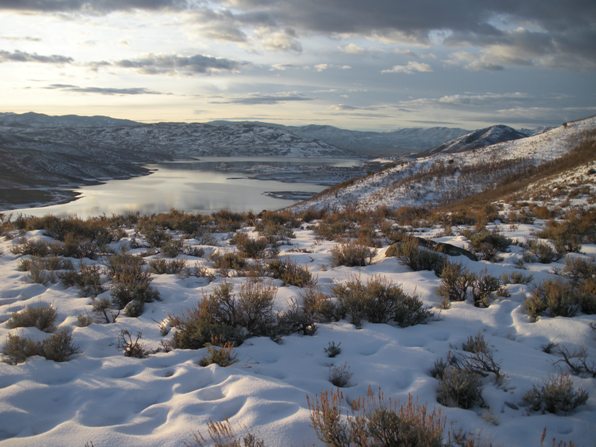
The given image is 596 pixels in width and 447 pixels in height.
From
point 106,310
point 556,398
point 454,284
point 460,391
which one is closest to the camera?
point 556,398

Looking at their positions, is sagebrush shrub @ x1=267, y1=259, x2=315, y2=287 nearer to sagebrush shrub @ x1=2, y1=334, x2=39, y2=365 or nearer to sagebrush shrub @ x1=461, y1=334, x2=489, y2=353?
sagebrush shrub @ x1=461, y1=334, x2=489, y2=353

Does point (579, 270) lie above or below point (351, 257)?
above

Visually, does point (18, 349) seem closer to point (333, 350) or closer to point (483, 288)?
point (333, 350)

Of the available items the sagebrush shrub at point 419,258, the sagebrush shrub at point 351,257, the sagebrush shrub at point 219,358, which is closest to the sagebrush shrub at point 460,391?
the sagebrush shrub at point 219,358

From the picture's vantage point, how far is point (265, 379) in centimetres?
353

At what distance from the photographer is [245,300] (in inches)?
187

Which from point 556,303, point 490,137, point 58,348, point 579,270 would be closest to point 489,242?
point 579,270

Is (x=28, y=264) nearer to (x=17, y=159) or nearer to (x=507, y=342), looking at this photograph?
(x=507, y=342)

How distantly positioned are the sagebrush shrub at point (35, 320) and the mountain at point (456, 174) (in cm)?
2166

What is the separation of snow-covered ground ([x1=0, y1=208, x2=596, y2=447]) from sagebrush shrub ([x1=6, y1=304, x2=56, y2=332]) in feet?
0.36

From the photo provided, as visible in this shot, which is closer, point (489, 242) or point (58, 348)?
point (58, 348)

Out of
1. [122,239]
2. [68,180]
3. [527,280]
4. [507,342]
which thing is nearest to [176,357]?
[507,342]

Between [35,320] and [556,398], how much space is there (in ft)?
17.5

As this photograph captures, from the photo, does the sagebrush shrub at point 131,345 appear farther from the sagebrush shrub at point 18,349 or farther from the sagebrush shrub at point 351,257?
the sagebrush shrub at point 351,257
